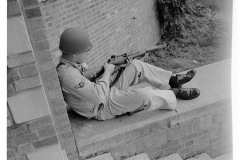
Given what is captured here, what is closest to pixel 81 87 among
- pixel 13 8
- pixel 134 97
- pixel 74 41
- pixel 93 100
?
pixel 93 100

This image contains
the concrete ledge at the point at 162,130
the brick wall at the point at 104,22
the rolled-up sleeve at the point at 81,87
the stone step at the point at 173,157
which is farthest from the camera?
the brick wall at the point at 104,22

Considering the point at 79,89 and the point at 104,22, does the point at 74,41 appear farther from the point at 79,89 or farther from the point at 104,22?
the point at 104,22

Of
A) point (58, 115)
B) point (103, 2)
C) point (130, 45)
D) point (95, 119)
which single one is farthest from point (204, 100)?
point (130, 45)

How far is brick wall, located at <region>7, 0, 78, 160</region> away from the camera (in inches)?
70.6

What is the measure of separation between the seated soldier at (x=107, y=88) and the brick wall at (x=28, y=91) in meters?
0.45

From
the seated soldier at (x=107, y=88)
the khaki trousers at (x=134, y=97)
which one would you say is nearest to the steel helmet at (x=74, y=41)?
the seated soldier at (x=107, y=88)

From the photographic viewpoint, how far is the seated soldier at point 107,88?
2.83 metres

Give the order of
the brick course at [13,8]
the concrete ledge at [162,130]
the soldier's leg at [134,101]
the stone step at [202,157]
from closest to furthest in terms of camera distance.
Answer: the brick course at [13,8]
the concrete ledge at [162,130]
the soldier's leg at [134,101]
the stone step at [202,157]

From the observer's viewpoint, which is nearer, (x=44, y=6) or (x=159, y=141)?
(x=159, y=141)

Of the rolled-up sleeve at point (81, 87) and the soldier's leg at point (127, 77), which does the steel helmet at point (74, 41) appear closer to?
the rolled-up sleeve at point (81, 87)

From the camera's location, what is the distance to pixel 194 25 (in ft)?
30.5

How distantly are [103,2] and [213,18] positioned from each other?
18.0 feet

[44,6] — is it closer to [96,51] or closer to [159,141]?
[96,51]

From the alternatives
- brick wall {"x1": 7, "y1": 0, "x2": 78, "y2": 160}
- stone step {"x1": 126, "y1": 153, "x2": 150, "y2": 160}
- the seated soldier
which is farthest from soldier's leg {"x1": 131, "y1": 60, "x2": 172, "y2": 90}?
brick wall {"x1": 7, "y1": 0, "x2": 78, "y2": 160}
